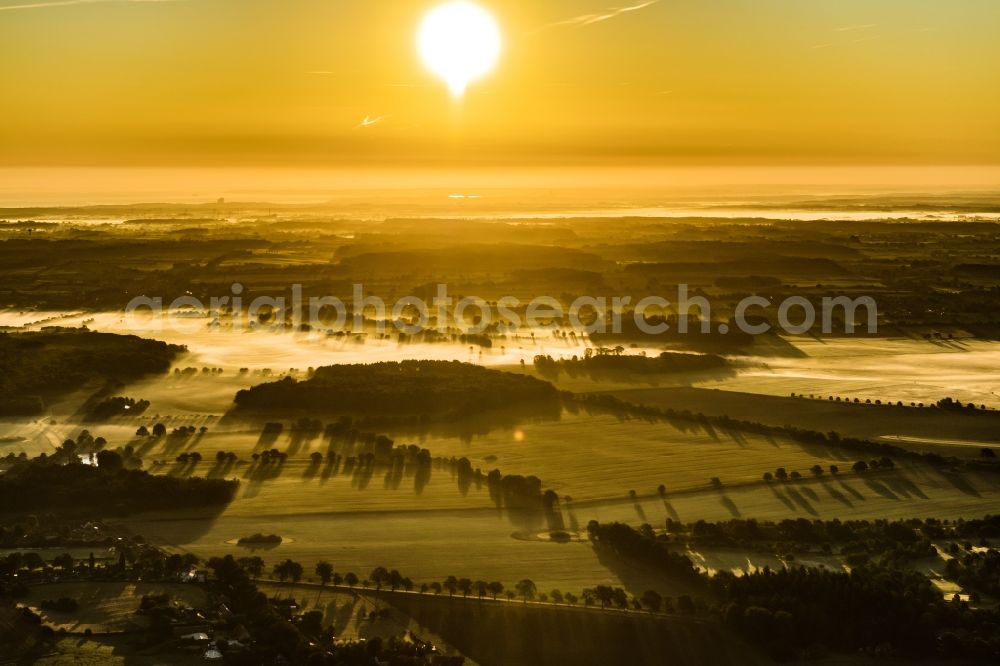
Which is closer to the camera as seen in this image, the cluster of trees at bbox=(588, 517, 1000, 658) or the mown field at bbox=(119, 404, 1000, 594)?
the cluster of trees at bbox=(588, 517, 1000, 658)

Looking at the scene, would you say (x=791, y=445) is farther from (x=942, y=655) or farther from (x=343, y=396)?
(x=343, y=396)

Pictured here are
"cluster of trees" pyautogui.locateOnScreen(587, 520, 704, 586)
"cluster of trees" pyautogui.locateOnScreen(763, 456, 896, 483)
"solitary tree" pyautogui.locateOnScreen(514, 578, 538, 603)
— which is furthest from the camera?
"cluster of trees" pyautogui.locateOnScreen(763, 456, 896, 483)

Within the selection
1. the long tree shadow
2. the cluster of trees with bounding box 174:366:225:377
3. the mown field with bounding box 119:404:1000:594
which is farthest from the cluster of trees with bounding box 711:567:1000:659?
the cluster of trees with bounding box 174:366:225:377

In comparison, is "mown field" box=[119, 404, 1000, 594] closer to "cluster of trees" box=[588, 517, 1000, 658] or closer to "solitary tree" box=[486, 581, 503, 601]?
"solitary tree" box=[486, 581, 503, 601]

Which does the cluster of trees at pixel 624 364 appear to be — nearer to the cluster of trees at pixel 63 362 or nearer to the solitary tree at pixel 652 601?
the cluster of trees at pixel 63 362

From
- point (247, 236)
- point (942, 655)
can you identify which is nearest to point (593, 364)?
point (942, 655)

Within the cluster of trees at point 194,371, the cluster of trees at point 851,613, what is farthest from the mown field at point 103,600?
the cluster of trees at point 194,371

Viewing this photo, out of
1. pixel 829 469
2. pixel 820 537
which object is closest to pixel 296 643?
pixel 820 537
